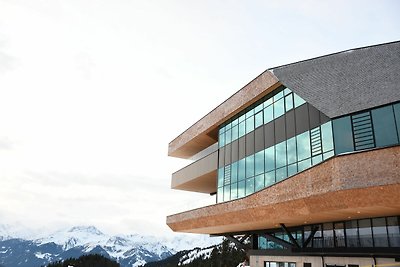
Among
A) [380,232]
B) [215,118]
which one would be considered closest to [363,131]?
A: [380,232]

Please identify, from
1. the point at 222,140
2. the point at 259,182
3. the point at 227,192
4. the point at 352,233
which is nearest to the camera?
the point at 352,233

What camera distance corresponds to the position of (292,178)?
17531 millimetres

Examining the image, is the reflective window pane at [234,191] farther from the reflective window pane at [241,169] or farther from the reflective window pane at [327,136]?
the reflective window pane at [327,136]

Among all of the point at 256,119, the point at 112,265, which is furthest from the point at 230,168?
the point at 112,265

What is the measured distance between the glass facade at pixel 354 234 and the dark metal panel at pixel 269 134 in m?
5.52

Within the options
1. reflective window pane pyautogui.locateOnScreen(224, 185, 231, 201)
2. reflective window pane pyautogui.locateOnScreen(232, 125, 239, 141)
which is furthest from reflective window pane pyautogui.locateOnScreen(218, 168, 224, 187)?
reflective window pane pyautogui.locateOnScreen(232, 125, 239, 141)

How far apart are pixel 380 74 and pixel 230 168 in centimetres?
1247

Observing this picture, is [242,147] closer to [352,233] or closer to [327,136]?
[327,136]

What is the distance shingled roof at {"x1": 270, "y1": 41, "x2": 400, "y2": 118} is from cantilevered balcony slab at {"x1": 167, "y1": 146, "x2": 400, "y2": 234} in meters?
3.49

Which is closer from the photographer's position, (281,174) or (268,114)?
(281,174)

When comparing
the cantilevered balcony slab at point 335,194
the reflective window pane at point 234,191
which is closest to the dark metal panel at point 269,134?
the cantilevered balcony slab at point 335,194

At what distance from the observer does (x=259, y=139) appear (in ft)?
80.0

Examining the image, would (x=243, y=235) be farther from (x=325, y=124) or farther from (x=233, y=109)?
(x=325, y=124)

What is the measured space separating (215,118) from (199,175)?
17.0 feet
